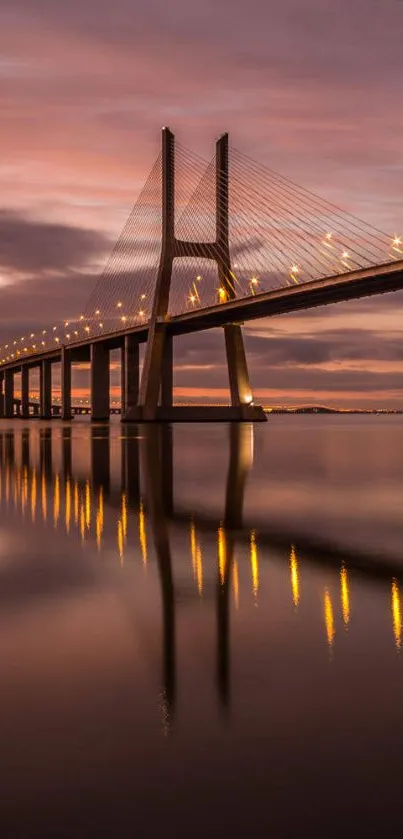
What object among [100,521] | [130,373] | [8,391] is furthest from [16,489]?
[8,391]

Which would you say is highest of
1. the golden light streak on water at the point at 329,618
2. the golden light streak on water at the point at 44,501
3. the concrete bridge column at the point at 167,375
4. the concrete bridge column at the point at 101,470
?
the concrete bridge column at the point at 167,375

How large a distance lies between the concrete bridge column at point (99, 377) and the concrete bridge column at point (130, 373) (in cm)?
699

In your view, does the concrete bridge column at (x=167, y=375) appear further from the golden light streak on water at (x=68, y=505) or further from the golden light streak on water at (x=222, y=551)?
the golden light streak on water at (x=222, y=551)

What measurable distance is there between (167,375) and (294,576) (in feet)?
212

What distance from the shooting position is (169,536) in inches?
416

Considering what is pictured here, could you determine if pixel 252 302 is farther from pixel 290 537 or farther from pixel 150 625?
pixel 150 625

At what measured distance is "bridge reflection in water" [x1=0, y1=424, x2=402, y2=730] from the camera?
5.90 metres

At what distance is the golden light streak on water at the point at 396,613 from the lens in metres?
5.53

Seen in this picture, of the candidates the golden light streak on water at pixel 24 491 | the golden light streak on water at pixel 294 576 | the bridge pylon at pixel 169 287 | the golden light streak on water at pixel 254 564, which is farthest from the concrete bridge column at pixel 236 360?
the golden light streak on water at pixel 294 576

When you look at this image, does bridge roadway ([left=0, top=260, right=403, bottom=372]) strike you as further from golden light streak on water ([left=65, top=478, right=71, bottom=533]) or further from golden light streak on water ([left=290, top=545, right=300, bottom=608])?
golden light streak on water ([left=290, top=545, right=300, bottom=608])

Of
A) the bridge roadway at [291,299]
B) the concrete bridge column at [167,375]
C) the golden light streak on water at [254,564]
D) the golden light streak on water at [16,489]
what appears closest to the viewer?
the golden light streak on water at [254,564]

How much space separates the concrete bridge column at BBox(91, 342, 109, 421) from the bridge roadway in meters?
13.5

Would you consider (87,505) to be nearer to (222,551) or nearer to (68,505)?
(68,505)

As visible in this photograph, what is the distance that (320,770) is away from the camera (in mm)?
3393
